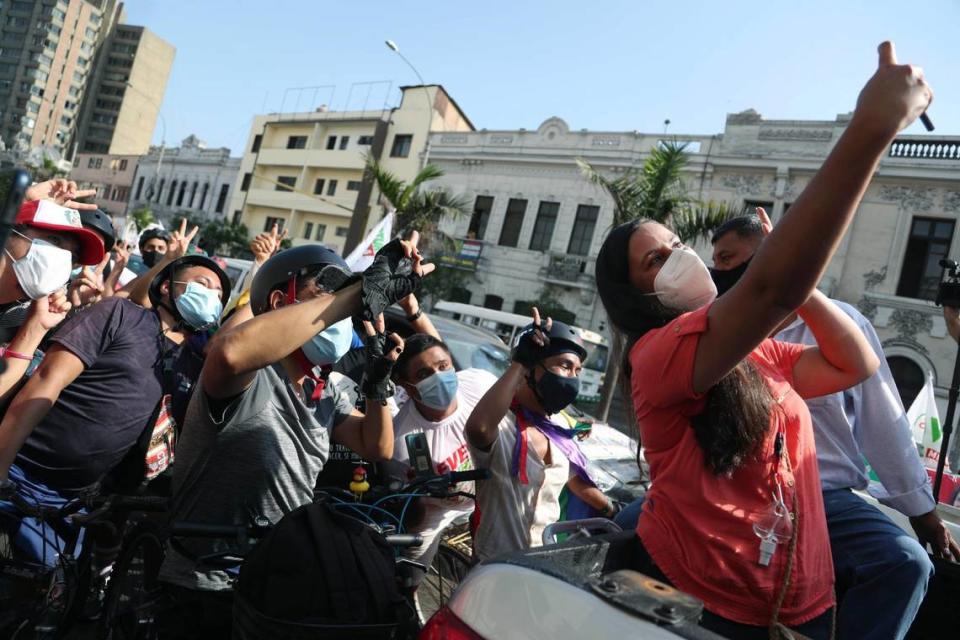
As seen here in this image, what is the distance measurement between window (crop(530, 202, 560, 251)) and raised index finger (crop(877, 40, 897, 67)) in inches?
999

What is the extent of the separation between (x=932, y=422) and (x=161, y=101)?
10827 cm

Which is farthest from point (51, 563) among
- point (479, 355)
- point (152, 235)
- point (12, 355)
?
point (152, 235)

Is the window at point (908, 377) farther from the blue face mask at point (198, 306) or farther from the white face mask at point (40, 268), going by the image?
the white face mask at point (40, 268)

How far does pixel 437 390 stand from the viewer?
10.3 ft

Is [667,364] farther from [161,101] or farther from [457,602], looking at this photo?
[161,101]

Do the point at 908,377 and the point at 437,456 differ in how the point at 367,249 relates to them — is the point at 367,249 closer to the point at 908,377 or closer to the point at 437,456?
the point at 437,456

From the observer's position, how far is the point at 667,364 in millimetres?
1368

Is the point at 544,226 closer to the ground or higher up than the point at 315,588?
higher up

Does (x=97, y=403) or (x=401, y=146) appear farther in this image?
(x=401, y=146)

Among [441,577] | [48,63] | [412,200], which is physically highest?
[48,63]

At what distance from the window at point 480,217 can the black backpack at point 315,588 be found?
27.0 meters

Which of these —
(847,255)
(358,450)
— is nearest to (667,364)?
(358,450)

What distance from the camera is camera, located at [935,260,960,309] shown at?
11.2 feet

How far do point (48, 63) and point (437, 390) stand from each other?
11415cm
